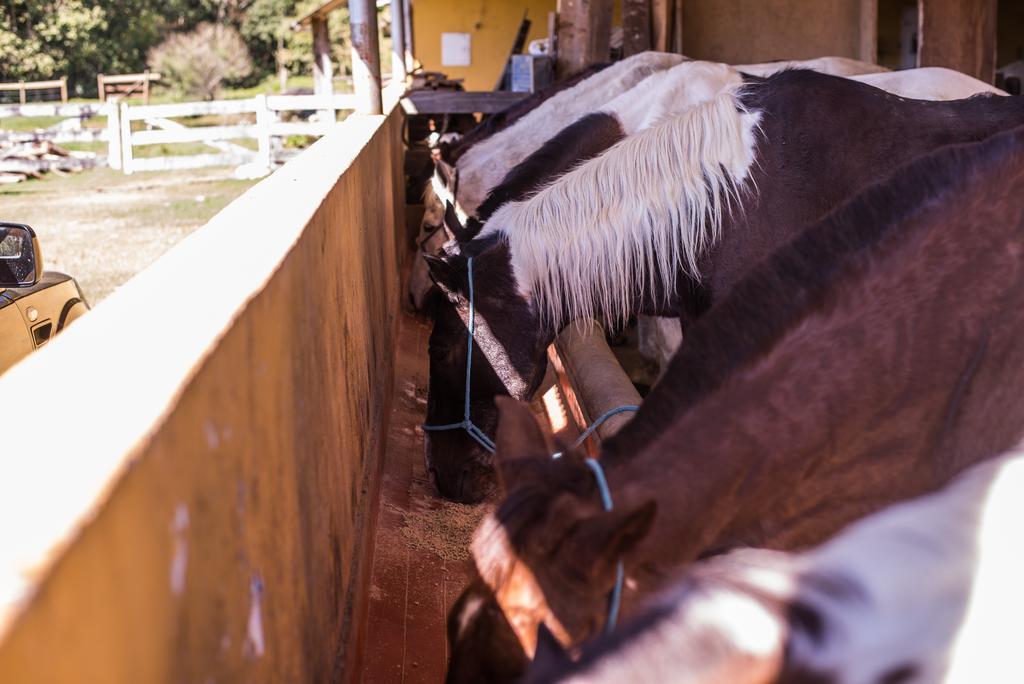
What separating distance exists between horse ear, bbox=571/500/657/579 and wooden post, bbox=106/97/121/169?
1618cm

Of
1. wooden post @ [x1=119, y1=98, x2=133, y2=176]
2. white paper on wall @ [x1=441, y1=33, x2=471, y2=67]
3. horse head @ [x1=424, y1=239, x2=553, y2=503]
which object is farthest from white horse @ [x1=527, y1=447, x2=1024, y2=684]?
white paper on wall @ [x1=441, y1=33, x2=471, y2=67]

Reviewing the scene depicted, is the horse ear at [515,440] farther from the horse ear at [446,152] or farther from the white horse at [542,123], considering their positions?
the horse ear at [446,152]

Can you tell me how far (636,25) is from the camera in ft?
27.0

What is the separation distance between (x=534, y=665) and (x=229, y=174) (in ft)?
54.1

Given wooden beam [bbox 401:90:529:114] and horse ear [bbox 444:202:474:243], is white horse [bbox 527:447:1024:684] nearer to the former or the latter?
horse ear [bbox 444:202:474:243]

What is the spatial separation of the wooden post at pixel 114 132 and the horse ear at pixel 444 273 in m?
13.5

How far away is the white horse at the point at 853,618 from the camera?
1.00 metres

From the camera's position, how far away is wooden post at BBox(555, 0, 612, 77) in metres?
7.77

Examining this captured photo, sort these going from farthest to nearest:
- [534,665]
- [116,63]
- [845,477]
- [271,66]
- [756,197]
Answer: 1. [271,66]
2. [116,63]
3. [756,197]
4. [845,477]
5. [534,665]

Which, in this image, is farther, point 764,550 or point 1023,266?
point 1023,266

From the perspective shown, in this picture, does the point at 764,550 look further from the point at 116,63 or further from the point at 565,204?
the point at 116,63

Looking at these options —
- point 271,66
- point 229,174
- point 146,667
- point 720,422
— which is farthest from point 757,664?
point 271,66

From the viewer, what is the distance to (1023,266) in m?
2.04

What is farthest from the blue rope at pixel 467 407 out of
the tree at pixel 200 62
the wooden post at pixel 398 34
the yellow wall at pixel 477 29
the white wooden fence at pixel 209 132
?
the tree at pixel 200 62
